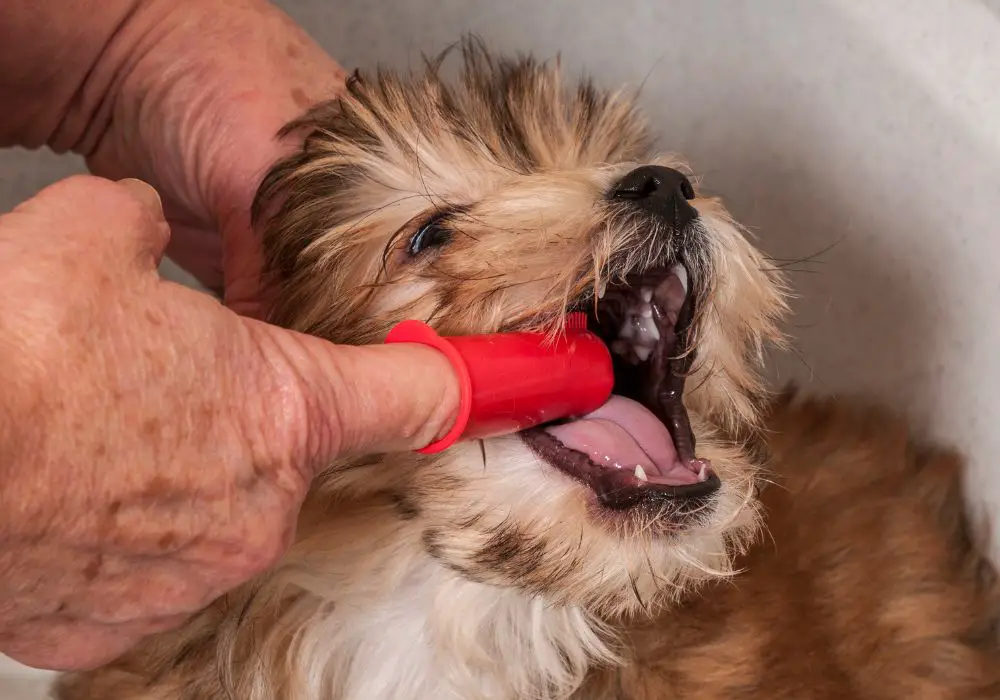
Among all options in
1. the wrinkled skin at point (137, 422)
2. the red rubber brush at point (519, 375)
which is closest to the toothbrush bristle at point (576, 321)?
the red rubber brush at point (519, 375)

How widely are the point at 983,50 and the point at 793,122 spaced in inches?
19.3

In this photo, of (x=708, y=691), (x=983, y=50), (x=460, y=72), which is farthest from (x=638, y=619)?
(x=983, y=50)

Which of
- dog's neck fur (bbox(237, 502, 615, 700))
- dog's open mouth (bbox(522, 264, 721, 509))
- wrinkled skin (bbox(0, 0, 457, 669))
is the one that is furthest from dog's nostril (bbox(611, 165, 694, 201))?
dog's neck fur (bbox(237, 502, 615, 700))

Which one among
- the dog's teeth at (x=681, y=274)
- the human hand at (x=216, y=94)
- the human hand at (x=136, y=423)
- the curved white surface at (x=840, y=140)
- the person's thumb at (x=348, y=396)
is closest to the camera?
the human hand at (x=136, y=423)

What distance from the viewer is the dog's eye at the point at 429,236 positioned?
4.19 feet

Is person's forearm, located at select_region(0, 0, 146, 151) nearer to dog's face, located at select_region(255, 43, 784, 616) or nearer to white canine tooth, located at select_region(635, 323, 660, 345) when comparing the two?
dog's face, located at select_region(255, 43, 784, 616)

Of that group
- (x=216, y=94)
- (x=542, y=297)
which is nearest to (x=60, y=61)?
(x=216, y=94)

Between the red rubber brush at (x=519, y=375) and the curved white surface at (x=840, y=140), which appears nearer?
the red rubber brush at (x=519, y=375)

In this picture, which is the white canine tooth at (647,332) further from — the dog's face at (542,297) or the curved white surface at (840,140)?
the curved white surface at (840,140)

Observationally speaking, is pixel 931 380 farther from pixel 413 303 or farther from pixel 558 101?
pixel 413 303

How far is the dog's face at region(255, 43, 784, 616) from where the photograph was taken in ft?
3.79

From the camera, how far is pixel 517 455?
1.17m

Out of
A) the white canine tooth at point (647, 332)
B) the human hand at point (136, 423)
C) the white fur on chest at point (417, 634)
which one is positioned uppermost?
the white canine tooth at point (647, 332)

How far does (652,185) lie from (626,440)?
1.11 ft
